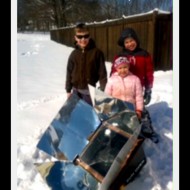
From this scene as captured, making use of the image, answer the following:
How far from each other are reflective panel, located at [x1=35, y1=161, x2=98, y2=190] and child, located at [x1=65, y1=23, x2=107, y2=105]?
1.56 ft

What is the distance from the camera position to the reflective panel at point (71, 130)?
6.65 feet

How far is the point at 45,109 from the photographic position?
281cm

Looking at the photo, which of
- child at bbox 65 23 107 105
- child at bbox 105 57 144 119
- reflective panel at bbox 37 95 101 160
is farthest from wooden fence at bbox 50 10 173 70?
reflective panel at bbox 37 95 101 160

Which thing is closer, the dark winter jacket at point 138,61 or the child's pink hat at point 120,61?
the child's pink hat at point 120,61

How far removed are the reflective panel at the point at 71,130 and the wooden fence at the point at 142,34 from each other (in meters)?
0.51

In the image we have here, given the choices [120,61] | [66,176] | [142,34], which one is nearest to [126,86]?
[120,61]

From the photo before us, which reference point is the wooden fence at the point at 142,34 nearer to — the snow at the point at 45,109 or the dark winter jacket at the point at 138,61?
the snow at the point at 45,109

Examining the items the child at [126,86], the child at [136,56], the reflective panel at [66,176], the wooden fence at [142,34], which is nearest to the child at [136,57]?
the child at [136,56]

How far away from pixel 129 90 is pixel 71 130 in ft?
1.49

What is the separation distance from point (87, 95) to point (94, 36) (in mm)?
555

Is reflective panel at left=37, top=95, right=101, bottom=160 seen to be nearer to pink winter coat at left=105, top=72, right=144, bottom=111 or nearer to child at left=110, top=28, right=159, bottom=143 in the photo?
pink winter coat at left=105, top=72, right=144, bottom=111

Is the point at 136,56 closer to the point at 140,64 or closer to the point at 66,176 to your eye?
the point at 140,64

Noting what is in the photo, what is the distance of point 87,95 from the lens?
223 centimetres
